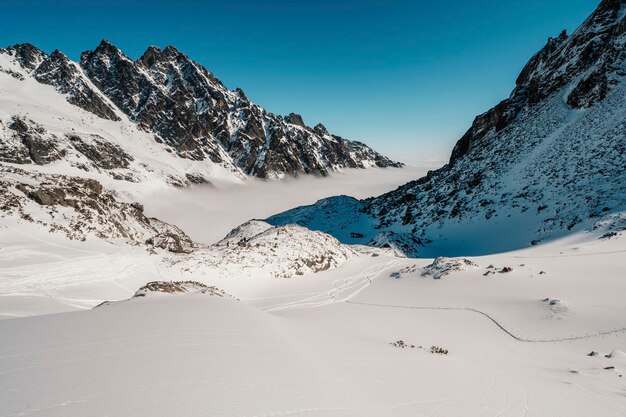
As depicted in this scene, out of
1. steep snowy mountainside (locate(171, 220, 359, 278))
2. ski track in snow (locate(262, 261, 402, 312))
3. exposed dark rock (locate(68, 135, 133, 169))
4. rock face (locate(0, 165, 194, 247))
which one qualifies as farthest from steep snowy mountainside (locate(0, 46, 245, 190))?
ski track in snow (locate(262, 261, 402, 312))

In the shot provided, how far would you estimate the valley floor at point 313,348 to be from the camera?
14.3 ft

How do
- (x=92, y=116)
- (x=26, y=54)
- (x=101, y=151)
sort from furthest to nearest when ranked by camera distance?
(x=26, y=54) < (x=92, y=116) < (x=101, y=151)

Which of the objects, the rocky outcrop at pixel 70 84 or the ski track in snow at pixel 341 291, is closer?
the ski track in snow at pixel 341 291

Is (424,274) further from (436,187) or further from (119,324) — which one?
(436,187)

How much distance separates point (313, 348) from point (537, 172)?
55.3m

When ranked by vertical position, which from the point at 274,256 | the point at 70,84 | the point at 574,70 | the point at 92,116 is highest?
the point at 70,84

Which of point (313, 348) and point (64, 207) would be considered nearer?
point (313, 348)

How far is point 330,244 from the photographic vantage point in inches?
1528

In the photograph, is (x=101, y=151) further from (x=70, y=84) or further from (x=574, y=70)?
(x=574, y=70)

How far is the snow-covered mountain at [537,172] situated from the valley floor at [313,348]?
2109 centimetres

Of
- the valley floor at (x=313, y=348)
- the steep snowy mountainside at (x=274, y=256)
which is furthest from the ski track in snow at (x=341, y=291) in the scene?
the steep snowy mountainside at (x=274, y=256)

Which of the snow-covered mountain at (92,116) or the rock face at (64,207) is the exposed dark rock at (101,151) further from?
the rock face at (64,207)

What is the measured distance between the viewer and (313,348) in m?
8.45

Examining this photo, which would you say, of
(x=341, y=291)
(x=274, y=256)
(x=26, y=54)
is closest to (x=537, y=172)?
(x=341, y=291)
